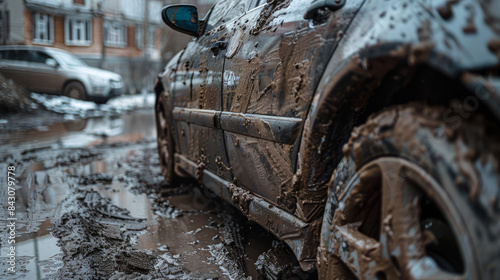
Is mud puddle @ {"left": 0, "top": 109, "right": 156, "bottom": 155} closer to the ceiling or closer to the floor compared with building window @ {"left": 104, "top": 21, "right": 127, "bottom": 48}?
closer to the floor

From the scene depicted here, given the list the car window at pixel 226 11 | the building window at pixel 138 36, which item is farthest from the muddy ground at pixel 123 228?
the building window at pixel 138 36

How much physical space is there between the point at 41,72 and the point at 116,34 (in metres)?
19.7

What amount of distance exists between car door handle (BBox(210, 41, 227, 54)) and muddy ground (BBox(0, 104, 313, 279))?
133 centimetres

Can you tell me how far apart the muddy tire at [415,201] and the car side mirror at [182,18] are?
2.37m

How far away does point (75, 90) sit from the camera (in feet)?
44.1

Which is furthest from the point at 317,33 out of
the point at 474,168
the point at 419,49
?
the point at 474,168

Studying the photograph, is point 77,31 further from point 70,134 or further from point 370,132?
point 370,132

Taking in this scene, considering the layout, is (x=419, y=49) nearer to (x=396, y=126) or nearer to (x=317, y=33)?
(x=396, y=126)

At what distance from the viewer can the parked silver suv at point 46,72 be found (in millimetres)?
13102

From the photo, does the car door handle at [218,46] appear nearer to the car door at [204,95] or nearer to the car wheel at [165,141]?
the car door at [204,95]

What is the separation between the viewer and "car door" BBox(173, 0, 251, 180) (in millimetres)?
2623

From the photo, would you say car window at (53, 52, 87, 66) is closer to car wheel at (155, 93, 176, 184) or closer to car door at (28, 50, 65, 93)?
car door at (28, 50, 65, 93)

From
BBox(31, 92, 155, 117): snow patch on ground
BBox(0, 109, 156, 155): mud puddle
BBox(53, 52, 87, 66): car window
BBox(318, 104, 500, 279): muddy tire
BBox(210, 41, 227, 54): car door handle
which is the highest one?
BBox(53, 52, 87, 66): car window

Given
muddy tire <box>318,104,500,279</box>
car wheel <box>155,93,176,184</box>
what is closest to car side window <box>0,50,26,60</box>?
car wheel <box>155,93,176,184</box>
